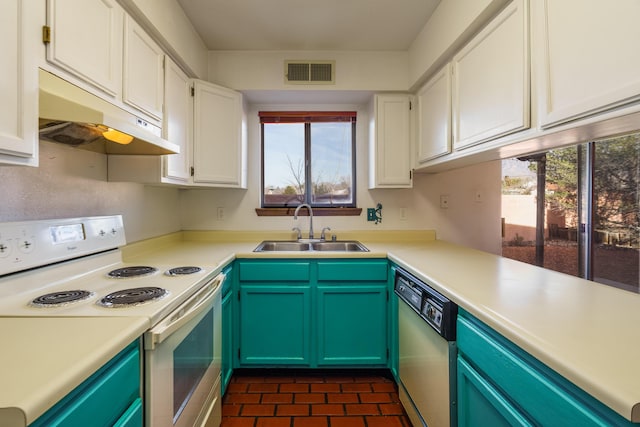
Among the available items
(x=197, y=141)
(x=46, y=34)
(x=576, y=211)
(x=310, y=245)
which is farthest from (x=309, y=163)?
(x=576, y=211)

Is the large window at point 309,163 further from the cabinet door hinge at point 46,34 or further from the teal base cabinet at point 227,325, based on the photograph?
the cabinet door hinge at point 46,34

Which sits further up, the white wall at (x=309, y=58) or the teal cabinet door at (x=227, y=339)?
the white wall at (x=309, y=58)

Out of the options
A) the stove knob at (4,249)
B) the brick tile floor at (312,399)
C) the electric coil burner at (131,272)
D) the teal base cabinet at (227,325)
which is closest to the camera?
the stove knob at (4,249)

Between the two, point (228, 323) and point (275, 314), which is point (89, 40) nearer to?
point (228, 323)

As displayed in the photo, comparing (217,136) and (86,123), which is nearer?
(86,123)

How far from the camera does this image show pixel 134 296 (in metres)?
1.11

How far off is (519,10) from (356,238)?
180cm

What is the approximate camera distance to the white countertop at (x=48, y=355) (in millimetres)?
543

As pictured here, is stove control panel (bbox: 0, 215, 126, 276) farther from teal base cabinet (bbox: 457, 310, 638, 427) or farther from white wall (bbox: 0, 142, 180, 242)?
teal base cabinet (bbox: 457, 310, 638, 427)

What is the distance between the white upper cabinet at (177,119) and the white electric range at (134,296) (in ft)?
1.51

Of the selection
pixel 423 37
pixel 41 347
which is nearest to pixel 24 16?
pixel 41 347

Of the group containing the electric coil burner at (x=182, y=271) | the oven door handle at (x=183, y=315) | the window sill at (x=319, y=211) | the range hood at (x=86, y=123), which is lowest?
the oven door handle at (x=183, y=315)

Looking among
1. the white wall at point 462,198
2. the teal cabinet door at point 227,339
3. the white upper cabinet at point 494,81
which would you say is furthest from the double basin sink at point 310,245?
the white upper cabinet at point 494,81

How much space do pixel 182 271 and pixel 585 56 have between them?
68.4 inches
